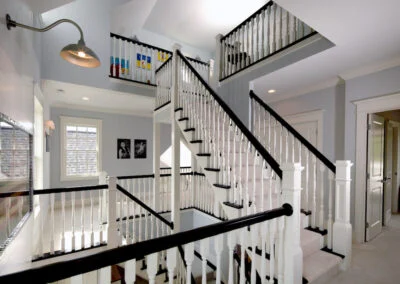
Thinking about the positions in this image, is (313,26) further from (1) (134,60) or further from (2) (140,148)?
(2) (140,148)

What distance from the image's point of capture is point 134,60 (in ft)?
15.6

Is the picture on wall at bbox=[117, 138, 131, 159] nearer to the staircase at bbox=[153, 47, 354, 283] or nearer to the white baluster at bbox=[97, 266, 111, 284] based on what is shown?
the staircase at bbox=[153, 47, 354, 283]

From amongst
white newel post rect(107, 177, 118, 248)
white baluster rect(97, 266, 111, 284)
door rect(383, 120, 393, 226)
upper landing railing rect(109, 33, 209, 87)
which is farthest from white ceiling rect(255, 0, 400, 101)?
white newel post rect(107, 177, 118, 248)

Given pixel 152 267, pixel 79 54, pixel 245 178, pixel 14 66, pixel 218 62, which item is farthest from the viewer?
pixel 218 62

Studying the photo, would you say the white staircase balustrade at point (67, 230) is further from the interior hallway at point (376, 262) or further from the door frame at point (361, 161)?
the door frame at point (361, 161)

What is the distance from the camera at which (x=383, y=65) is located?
267 cm

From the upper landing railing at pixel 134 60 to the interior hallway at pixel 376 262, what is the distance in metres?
4.64

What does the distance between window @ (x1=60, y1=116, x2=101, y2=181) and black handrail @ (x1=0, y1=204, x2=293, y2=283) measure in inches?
213

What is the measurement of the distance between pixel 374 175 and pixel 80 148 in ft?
21.2

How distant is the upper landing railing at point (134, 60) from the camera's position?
14.3 feet

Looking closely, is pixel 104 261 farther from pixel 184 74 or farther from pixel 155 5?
pixel 155 5

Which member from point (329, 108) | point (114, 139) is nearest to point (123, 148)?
point (114, 139)

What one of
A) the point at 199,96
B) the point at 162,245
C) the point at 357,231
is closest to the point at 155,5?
the point at 199,96

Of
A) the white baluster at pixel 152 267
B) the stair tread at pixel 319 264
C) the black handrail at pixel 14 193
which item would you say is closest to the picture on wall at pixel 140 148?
the black handrail at pixel 14 193
